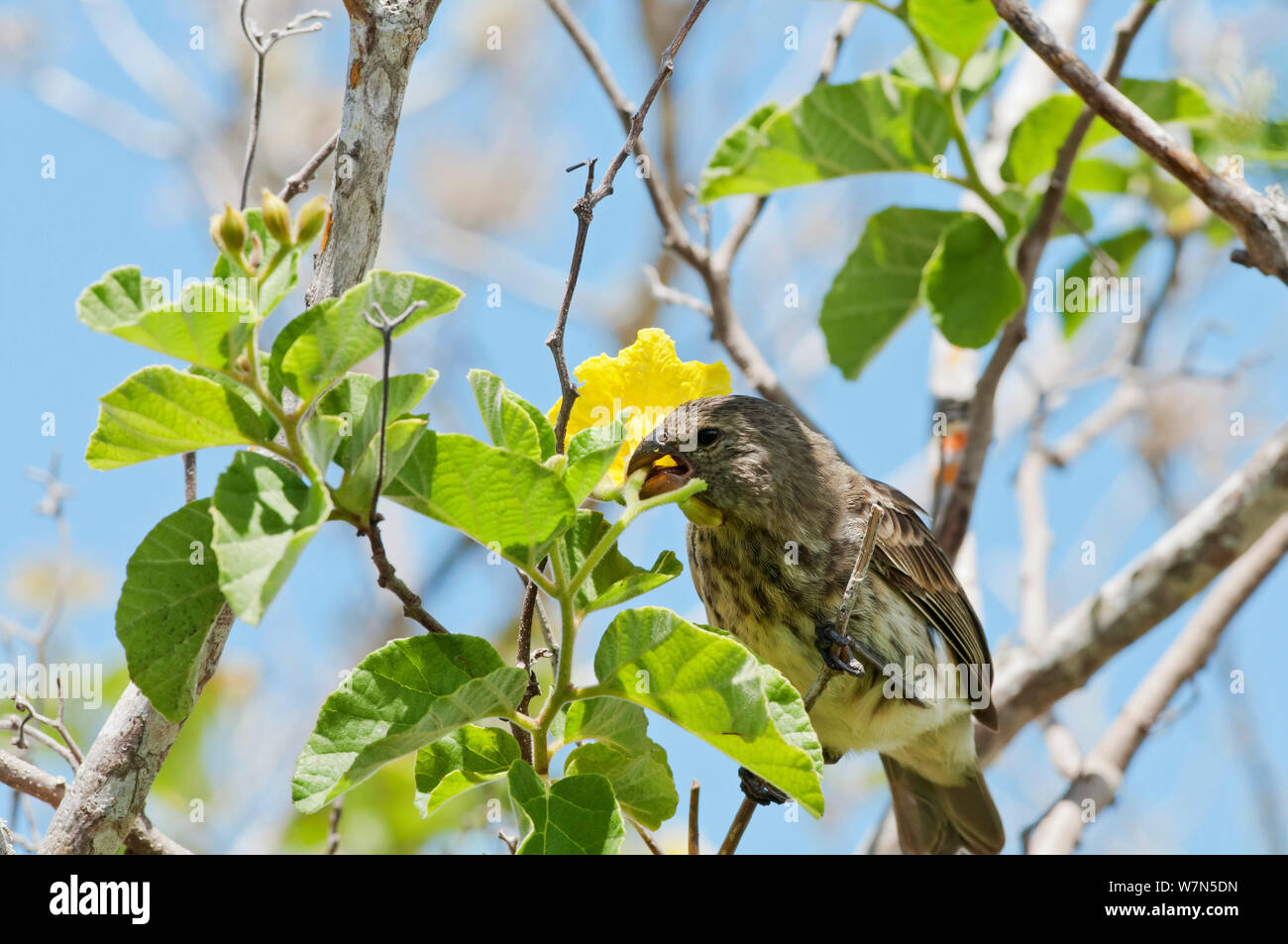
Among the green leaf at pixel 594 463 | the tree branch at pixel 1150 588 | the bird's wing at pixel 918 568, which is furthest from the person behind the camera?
the tree branch at pixel 1150 588

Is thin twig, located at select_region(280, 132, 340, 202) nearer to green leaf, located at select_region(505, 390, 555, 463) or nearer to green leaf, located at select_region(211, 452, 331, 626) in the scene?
green leaf, located at select_region(505, 390, 555, 463)

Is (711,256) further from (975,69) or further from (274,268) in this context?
(274,268)

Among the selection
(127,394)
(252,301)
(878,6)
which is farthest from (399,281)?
(878,6)

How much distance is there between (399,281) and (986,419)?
2.84 metres

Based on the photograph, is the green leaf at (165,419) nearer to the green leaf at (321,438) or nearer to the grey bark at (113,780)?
the green leaf at (321,438)

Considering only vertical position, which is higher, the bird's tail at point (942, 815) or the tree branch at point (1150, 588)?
the tree branch at point (1150, 588)

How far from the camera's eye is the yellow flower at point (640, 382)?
2154 mm

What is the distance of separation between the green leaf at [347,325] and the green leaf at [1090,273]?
3.25 metres

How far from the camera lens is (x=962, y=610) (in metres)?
3.78

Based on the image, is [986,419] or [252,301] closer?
[252,301]

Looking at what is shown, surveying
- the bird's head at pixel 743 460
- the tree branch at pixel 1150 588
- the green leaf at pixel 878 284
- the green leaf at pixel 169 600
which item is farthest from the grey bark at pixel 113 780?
the tree branch at pixel 1150 588

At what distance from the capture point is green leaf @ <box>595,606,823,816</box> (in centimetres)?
167

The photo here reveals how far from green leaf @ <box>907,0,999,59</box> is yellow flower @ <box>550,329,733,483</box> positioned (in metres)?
1.84
